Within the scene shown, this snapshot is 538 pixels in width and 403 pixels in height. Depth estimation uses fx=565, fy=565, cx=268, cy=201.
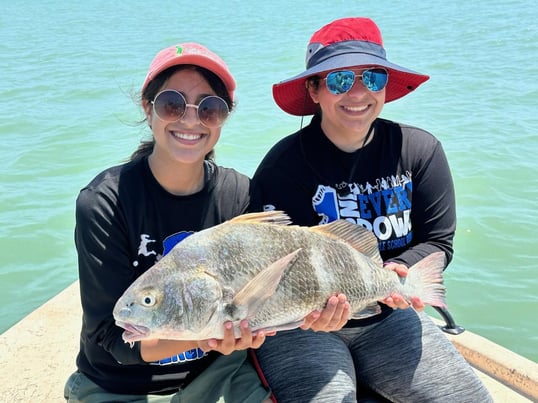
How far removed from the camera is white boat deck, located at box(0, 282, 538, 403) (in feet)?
11.1

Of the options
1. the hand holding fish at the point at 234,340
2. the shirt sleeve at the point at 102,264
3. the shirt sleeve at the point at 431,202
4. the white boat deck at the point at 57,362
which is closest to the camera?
the hand holding fish at the point at 234,340

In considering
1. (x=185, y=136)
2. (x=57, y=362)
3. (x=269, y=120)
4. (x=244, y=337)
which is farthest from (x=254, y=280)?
(x=269, y=120)

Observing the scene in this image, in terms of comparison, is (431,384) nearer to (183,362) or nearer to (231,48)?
(183,362)

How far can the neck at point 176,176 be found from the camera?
2.76 m

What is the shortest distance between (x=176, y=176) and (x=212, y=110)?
38cm

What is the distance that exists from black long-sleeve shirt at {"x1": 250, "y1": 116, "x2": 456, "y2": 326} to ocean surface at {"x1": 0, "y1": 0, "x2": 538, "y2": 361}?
94cm

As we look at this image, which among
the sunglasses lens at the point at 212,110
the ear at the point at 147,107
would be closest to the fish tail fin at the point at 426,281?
the sunglasses lens at the point at 212,110

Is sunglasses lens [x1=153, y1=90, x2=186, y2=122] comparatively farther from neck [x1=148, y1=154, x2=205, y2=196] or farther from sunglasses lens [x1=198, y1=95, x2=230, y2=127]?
neck [x1=148, y1=154, x2=205, y2=196]

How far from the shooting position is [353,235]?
102 inches

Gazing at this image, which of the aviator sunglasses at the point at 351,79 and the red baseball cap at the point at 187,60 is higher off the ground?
the red baseball cap at the point at 187,60

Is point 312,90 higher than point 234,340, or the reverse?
point 312,90

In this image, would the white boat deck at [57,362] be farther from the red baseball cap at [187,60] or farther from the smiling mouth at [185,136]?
the red baseball cap at [187,60]

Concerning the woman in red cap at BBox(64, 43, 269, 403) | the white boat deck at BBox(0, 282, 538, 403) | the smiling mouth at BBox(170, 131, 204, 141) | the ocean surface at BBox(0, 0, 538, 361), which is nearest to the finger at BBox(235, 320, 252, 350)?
the woman in red cap at BBox(64, 43, 269, 403)

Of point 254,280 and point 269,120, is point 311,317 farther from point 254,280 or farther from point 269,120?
point 269,120
